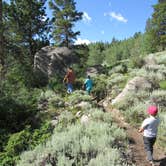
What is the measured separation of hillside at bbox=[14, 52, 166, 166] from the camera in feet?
25.9

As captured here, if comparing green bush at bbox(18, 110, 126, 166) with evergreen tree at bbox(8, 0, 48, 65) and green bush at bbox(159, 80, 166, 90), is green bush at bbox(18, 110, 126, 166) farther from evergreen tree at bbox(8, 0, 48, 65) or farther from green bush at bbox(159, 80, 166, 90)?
evergreen tree at bbox(8, 0, 48, 65)

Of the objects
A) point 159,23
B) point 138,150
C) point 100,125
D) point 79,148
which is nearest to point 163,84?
point 100,125

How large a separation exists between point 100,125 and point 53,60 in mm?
11568

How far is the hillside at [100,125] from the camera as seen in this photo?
25.9ft

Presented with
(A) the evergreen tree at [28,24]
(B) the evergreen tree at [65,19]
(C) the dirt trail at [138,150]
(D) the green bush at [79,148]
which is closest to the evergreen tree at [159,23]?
(B) the evergreen tree at [65,19]

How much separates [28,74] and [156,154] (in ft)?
36.7

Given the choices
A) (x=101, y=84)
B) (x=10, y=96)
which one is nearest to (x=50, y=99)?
(x=10, y=96)

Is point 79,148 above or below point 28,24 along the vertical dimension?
below

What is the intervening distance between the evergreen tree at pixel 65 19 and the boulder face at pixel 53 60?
11.7 m

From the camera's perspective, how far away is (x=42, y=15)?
938 inches

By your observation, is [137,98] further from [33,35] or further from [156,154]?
[33,35]

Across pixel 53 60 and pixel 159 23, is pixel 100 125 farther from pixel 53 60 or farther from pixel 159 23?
pixel 159 23

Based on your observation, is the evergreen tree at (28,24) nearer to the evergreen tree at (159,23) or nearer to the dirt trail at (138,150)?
the dirt trail at (138,150)

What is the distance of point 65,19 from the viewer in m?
32.7
